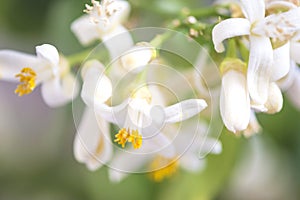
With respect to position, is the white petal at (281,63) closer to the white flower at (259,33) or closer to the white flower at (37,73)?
the white flower at (259,33)

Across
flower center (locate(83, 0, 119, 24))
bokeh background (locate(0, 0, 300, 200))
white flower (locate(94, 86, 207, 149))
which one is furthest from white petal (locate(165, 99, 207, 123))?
bokeh background (locate(0, 0, 300, 200))

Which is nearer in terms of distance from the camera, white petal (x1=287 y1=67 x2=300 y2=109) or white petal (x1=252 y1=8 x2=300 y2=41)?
white petal (x1=252 y1=8 x2=300 y2=41)

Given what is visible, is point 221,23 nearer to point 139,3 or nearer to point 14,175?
point 139,3

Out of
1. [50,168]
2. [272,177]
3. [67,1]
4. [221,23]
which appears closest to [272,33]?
[221,23]

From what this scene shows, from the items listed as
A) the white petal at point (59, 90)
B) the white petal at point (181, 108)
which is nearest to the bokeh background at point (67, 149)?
the white petal at point (59, 90)

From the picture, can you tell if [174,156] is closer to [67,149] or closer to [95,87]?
[95,87]

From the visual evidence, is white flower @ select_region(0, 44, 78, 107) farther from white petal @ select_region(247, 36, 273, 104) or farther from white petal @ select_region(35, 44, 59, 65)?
white petal @ select_region(247, 36, 273, 104)
